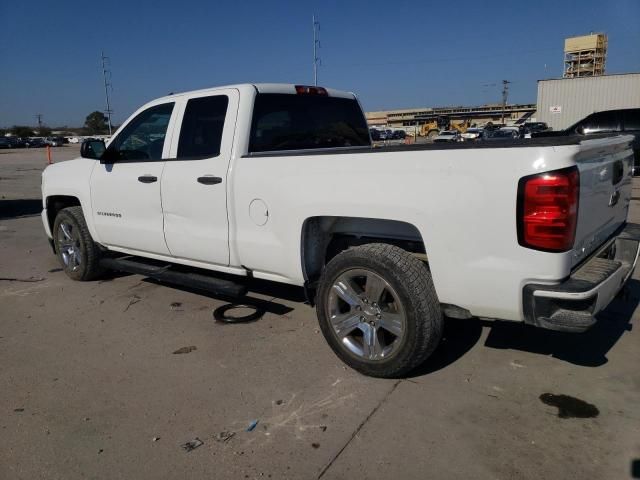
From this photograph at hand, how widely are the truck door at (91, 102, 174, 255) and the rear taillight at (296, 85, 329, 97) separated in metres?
1.18

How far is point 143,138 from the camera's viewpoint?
5.05m

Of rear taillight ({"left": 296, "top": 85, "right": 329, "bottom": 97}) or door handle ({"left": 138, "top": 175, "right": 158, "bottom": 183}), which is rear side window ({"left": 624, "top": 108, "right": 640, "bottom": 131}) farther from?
door handle ({"left": 138, "top": 175, "right": 158, "bottom": 183})

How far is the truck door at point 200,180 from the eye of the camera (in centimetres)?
416

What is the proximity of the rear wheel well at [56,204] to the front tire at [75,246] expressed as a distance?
0.55 feet

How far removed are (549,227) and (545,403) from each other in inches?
45.6

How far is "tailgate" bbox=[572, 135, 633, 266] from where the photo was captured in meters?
2.86

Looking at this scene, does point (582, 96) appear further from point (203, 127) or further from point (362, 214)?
point (362, 214)

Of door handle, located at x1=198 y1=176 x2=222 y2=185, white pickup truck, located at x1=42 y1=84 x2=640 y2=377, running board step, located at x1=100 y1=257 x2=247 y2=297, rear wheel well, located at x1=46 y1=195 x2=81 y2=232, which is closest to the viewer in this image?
white pickup truck, located at x1=42 y1=84 x2=640 y2=377

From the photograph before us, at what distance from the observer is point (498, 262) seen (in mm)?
2861

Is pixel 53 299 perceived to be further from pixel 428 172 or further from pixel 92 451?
pixel 428 172

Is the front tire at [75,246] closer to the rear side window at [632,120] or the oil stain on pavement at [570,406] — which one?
the oil stain on pavement at [570,406]

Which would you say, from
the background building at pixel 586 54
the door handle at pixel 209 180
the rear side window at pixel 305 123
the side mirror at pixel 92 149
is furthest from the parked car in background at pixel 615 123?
the background building at pixel 586 54

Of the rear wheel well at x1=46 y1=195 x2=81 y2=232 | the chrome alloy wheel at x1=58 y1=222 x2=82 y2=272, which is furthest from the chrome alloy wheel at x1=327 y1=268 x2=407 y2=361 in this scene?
the rear wheel well at x1=46 y1=195 x2=81 y2=232

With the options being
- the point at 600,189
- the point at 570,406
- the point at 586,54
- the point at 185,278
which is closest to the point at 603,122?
the point at 600,189
